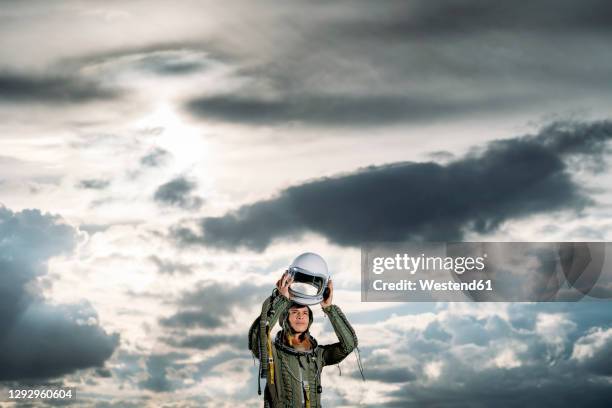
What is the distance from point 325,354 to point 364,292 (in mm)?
8347

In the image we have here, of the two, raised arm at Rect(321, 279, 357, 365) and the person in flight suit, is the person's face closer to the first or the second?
the person in flight suit

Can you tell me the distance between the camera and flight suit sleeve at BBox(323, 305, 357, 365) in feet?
85.9

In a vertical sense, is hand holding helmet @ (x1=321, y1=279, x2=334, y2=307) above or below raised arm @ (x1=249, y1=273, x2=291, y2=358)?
above

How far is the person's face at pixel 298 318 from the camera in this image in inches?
1025

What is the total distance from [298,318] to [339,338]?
1245mm

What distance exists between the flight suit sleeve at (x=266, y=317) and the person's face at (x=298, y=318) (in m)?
0.48

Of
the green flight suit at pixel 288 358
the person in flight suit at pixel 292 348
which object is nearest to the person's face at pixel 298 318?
the person in flight suit at pixel 292 348

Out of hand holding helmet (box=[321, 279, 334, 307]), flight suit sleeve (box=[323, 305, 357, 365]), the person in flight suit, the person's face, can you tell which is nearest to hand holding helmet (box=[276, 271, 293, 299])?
the person in flight suit

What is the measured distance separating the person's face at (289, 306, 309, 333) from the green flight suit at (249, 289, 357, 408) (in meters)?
0.17

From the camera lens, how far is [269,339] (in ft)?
83.7

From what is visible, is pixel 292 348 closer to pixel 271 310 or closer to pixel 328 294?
pixel 271 310

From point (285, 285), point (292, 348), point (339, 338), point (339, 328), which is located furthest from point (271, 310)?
point (339, 338)

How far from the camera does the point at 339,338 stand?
26.4m

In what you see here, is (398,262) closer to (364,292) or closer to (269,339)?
(364,292)
